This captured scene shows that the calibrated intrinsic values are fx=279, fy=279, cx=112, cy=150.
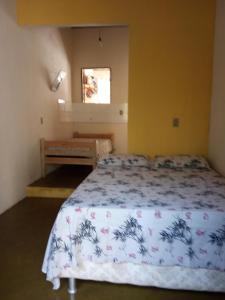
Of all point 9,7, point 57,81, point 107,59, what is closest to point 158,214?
point 9,7

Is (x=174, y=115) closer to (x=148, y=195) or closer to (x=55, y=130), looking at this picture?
(x=148, y=195)

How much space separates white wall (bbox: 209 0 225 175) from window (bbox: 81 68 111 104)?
9.42 ft

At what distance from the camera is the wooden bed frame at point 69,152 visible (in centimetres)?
397

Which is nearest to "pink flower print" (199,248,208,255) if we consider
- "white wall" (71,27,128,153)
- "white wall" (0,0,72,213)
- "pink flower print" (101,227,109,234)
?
"pink flower print" (101,227,109,234)

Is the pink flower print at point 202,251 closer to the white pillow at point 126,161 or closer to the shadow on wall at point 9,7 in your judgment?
the white pillow at point 126,161

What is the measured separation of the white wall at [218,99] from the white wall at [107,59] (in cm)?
256

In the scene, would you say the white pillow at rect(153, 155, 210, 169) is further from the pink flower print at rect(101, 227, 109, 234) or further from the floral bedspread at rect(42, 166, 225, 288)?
the pink flower print at rect(101, 227, 109, 234)

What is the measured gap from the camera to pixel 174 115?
3.37m

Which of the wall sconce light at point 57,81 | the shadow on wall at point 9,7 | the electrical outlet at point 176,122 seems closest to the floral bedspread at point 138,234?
the electrical outlet at point 176,122

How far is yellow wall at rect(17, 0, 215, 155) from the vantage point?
3.20 m

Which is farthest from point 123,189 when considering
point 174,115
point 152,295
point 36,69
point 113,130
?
point 113,130

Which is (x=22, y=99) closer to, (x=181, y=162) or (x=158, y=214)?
(x=181, y=162)

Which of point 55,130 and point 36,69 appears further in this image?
point 55,130

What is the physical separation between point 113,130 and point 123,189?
3.45m
